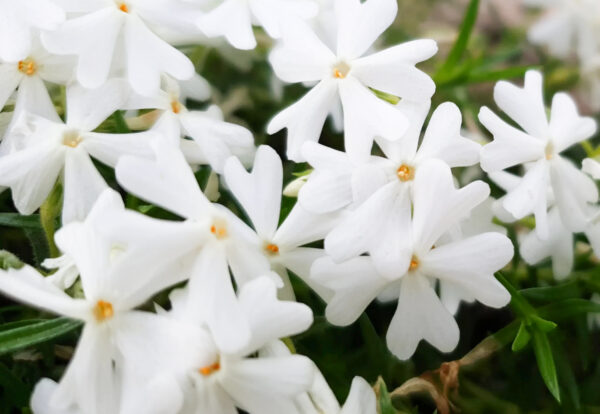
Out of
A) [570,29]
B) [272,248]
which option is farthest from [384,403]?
[570,29]

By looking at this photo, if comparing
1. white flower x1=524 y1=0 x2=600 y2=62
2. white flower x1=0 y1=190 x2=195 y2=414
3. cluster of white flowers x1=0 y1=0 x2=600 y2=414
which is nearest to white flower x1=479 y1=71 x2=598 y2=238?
cluster of white flowers x1=0 y1=0 x2=600 y2=414

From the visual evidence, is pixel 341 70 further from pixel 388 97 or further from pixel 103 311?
pixel 103 311

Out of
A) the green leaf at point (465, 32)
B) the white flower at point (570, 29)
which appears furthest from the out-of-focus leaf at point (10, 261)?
the white flower at point (570, 29)

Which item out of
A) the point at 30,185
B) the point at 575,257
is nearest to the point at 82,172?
the point at 30,185

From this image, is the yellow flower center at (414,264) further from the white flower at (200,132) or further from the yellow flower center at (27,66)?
the yellow flower center at (27,66)

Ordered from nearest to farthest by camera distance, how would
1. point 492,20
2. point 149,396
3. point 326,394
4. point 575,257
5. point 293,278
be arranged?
point 149,396 → point 326,394 → point 293,278 → point 575,257 → point 492,20

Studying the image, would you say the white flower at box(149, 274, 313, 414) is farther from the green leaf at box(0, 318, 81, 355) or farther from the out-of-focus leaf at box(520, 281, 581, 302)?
the out-of-focus leaf at box(520, 281, 581, 302)

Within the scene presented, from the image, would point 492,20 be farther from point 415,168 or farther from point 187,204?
point 187,204
